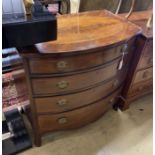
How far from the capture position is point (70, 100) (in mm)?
1208

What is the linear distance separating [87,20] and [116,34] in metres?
0.28

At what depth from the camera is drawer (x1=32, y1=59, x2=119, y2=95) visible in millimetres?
1052

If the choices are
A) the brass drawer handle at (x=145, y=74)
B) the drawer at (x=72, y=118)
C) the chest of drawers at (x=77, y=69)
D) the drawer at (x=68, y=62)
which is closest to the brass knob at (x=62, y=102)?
the chest of drawers at (x=77, y=69)

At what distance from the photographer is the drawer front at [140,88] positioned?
164cm

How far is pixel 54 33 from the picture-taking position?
85cm

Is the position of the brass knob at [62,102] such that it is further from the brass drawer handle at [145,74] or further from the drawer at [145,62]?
the brass drawer handle at [145,74]

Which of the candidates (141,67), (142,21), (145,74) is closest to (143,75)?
(145,74)

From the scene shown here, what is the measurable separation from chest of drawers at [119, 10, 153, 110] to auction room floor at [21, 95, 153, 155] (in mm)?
177

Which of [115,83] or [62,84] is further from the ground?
[62,84]

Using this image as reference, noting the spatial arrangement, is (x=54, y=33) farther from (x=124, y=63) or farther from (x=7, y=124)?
(x=7, y=124)

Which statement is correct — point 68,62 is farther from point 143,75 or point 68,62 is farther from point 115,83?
point 143,75

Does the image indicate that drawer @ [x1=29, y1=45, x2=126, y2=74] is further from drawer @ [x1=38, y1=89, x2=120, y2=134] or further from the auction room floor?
the auction room floor

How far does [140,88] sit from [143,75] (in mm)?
165

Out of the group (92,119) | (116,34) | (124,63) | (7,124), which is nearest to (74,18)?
(116,34)
